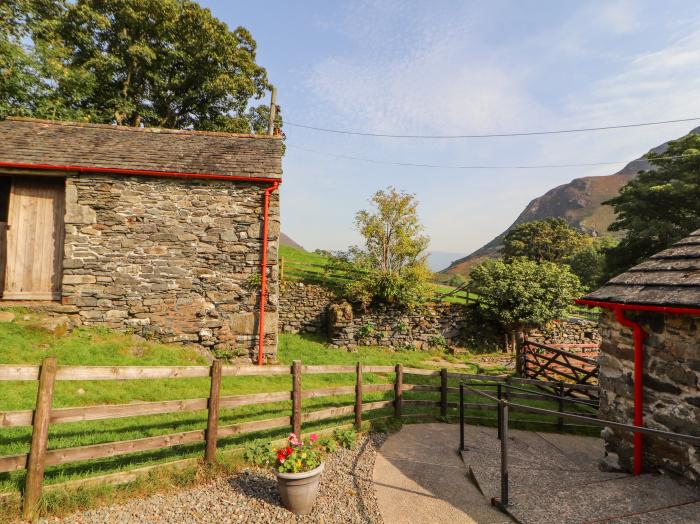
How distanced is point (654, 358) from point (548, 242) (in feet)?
129

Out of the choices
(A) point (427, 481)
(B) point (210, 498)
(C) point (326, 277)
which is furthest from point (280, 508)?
(C) point (326, 277)

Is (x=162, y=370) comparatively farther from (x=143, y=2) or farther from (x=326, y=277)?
(x=143, y=2)

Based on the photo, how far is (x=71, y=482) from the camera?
3.73 metres

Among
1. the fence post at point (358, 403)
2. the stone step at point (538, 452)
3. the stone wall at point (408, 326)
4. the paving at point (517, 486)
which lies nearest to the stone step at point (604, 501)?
the paving at point (517, 486)

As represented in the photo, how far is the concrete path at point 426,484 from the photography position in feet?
13.6

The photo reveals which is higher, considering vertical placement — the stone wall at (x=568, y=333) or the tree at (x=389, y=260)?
the tree at (x=389, y=260)

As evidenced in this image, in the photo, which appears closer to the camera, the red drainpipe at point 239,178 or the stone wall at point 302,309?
the red drainpipe at point 239,178

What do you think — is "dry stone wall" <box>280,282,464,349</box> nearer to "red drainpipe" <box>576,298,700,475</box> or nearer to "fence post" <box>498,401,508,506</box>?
"red drainpipe" <box>576,298,700,475</box>

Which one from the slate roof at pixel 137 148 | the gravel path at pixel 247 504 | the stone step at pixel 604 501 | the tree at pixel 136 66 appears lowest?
the gravel path at pixel 247 504

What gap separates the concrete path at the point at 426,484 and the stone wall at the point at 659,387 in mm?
2551

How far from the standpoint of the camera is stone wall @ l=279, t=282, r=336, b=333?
15492mm

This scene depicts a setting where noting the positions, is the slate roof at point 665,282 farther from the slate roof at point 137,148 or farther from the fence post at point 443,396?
the slate roof at point 137,148

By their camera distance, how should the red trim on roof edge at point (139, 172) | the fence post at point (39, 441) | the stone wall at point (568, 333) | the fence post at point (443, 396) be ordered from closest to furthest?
the fence post at point (39, 441) → the fence post at point (443, 396) → the red trim on roof edge at point (139, 172) → the stone wall at point (568, 333)

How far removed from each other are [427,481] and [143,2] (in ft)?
89.6
